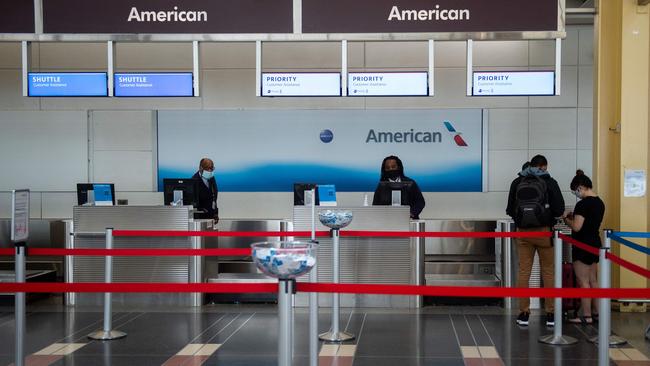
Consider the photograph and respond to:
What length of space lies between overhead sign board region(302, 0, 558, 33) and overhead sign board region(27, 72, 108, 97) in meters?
2.57

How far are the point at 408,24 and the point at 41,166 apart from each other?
21.7 feet

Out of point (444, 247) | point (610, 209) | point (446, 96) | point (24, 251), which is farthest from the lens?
point (446, 96)

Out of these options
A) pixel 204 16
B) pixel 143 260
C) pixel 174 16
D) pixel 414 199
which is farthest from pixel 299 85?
pixel 143 260

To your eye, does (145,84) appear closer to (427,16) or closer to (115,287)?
(427,16)

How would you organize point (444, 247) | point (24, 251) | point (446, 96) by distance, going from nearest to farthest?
point (24, 251)
point (444, 247)
point (446, 96)

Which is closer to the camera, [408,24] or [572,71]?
[408,24]

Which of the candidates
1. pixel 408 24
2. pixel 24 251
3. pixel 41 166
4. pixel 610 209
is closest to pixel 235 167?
pixel 41 166

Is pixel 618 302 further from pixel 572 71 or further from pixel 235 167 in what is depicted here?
pixel 235 167

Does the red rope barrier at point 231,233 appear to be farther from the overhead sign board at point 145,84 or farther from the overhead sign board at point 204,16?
the overhead sign board at point 204,16

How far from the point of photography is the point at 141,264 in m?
8.85

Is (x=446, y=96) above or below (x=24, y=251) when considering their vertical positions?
above

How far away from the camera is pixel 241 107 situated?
11703mm

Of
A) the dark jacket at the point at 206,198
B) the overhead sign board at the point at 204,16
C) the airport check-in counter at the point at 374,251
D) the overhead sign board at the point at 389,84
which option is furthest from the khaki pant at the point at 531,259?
the dark jacket at the point at 206,198

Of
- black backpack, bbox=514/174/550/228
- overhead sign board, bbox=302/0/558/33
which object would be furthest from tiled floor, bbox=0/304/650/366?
overhead sign board, bbox=302/0/558/33
